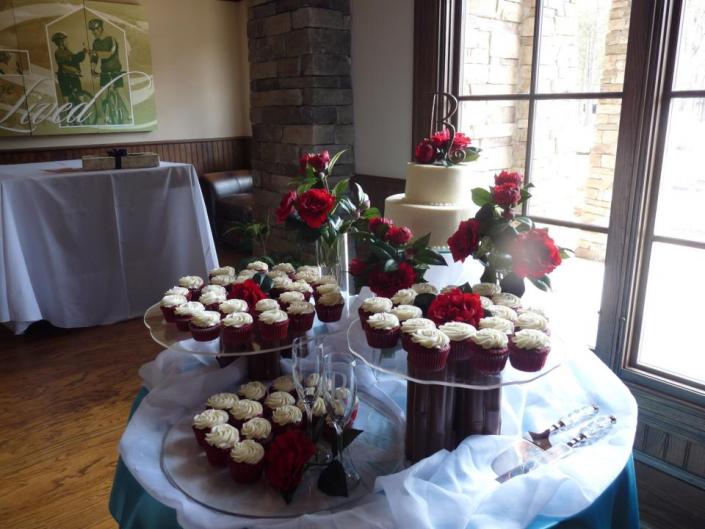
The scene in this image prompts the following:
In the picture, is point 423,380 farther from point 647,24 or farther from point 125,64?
point 125,64

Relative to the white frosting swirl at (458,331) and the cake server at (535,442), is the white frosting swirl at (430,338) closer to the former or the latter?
the white frosting swirl at (458,331)

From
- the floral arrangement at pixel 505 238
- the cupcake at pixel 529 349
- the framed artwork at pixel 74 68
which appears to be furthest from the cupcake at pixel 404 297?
the framed artwork at pixel 74 68

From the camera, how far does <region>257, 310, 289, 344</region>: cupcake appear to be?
1033 millimetres

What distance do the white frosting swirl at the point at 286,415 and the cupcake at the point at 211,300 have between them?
1.02ft

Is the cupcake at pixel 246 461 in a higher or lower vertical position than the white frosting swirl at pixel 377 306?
lower

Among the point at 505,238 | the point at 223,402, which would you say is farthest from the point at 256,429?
the point at 505,238

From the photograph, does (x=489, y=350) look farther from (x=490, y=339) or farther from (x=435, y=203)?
(x=435, y=203)

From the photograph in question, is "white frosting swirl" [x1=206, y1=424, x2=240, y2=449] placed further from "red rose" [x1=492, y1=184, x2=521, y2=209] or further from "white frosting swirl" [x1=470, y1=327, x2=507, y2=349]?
"red rose" [x1=492, y1=184, x2=521, y2=209]

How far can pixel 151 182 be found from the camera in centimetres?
308

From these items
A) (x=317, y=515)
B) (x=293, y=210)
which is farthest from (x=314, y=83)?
(x=317, y=515)

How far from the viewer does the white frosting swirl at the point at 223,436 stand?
2.76 feet

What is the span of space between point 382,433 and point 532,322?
33cm

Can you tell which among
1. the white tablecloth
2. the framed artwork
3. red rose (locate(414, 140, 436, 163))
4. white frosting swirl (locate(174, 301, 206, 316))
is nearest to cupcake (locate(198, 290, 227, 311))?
white frosting swirl (locate(174, 301, 206, 316))

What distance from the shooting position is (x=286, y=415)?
907mm
